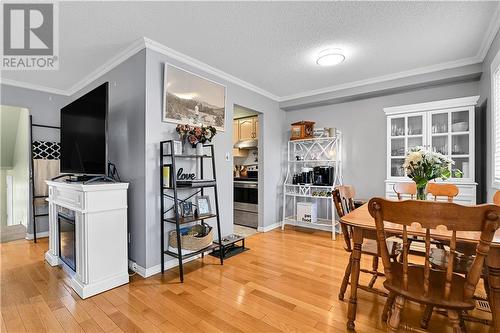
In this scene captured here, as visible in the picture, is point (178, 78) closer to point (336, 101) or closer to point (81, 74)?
A: point (81, 74)

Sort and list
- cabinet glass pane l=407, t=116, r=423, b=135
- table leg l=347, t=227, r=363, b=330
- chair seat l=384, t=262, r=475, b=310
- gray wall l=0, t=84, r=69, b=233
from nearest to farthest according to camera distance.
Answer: chair seat l=384, t=262, r=475, b=310, table leg l=347, t=227, r=363, b=330, cabinet glass pane l=407, t=116, r=423, b=135, gray wall l=0, t=84, r=69, b=233

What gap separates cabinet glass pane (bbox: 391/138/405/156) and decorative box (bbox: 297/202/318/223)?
1.51 m

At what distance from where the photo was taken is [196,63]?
2994 mm

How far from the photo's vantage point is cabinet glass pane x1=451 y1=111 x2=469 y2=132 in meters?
2.97

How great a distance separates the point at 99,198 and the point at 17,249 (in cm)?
235

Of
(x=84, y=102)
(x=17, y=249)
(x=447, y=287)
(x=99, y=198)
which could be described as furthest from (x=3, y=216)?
Result: (x=447, y=287)

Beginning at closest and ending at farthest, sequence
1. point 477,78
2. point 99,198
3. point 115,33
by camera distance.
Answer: point 99,198, point 115,33, point 477,78

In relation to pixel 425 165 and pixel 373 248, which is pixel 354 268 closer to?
pixel 373 248

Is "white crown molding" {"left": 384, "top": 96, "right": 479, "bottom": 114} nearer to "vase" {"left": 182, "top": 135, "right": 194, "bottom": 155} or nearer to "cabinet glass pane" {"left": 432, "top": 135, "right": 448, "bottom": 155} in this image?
"cabinet glass pane" {"left": 432, "top": 135, "right": 448, "bottom": 155}

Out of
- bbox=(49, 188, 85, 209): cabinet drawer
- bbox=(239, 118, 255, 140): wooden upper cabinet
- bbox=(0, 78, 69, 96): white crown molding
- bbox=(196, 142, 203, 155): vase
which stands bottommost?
bbox=(49, 188, 85, 209): cabinet drawer

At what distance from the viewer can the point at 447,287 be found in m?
1.18

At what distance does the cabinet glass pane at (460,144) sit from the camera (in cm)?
298

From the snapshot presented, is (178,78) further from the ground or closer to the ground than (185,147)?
further from the ground

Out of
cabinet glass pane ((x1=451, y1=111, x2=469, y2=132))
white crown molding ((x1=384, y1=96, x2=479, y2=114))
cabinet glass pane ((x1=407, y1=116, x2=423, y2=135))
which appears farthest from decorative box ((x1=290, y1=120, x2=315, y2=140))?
cabinet glass pane ((x1=451, y1=111, x2=469, y2=132))
